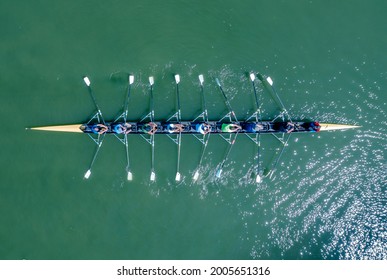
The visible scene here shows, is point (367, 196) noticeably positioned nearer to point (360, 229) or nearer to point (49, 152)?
point (360, 229)

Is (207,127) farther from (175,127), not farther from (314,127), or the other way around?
(314,127)

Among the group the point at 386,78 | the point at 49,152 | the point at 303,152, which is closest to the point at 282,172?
the point at 303,152

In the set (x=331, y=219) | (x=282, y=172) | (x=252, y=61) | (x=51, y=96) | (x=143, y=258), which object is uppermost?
(x=252, y=61)

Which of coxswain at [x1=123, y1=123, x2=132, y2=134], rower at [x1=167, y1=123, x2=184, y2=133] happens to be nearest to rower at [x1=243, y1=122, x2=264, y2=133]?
rower at [x1=167, y1=123, x2=184, y2=133]

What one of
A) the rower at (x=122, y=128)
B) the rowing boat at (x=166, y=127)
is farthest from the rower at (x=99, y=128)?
the rower at (x=122, y=128)

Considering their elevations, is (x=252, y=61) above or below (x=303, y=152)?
above
